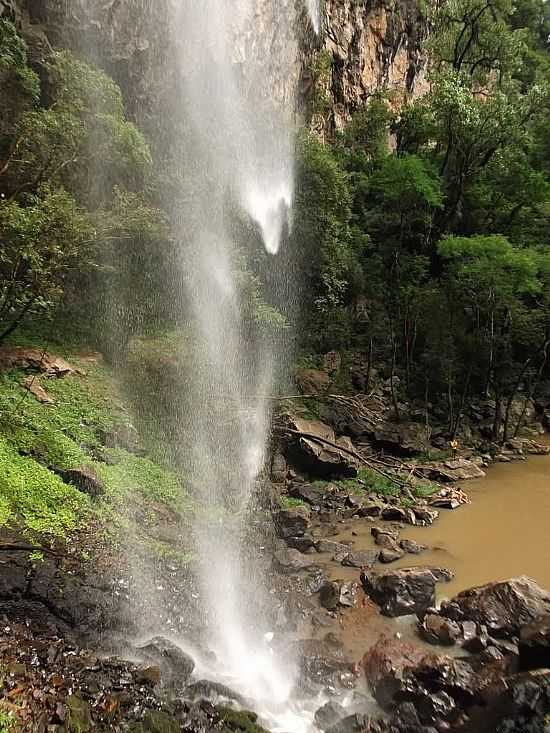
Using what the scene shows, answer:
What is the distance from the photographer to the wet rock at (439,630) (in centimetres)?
709

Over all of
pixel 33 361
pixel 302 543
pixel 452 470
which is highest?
pixel 33 361

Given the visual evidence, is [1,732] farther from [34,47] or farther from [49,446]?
[34,47]

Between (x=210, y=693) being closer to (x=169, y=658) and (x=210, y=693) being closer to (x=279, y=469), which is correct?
(x=169, y=658)

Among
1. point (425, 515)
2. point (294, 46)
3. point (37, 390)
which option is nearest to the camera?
point (37, 390)

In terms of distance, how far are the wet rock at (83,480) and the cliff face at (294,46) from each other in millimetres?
13076

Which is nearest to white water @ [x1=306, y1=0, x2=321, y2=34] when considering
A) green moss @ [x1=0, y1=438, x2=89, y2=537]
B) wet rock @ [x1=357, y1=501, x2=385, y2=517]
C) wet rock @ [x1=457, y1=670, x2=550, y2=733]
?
wet rock @ [x1=357, y1=501, x2=385, y2=517]

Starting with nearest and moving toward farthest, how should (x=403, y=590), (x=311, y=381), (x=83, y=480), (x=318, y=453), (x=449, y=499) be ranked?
(x=403, y=590)
(x=83, y=480)
(x=449, y=499)
(x=318, y=453)
(x=311, y=381)

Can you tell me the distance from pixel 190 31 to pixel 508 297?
49.1ft

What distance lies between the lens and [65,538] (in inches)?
297

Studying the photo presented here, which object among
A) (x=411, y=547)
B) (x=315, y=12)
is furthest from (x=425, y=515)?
(x=315, y=12)

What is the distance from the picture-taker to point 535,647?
20.1ft

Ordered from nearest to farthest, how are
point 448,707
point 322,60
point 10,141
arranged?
point 448,707
point 10,141
point 322,60

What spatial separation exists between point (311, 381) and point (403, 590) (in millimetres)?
9999

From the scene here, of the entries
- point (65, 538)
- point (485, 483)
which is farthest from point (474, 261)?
point (65, 538)
